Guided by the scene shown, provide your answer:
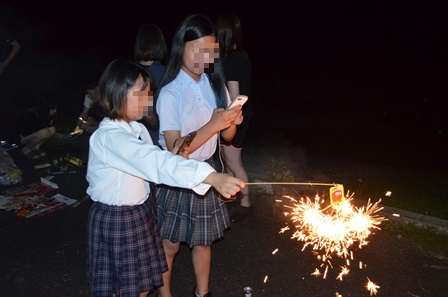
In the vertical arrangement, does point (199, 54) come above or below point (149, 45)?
below

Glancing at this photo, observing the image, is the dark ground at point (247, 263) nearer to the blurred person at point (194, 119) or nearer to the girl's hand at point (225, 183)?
the blurred person at point (194, 119)

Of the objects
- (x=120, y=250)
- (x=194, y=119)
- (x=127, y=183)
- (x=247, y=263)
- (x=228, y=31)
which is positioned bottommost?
(x=247, y=263)

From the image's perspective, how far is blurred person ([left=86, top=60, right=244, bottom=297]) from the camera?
230 cm

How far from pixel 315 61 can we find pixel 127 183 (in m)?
16.5

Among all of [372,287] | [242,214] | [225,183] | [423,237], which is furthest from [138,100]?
[423,237]

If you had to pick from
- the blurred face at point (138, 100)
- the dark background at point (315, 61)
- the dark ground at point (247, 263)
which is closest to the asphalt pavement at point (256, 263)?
the dark ground at point (247, 263)

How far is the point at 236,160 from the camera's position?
4.84 meters

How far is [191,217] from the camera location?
3.05 metres

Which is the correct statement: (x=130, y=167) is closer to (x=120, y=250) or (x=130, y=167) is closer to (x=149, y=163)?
(x=149, y=163)

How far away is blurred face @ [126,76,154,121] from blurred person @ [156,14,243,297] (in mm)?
271

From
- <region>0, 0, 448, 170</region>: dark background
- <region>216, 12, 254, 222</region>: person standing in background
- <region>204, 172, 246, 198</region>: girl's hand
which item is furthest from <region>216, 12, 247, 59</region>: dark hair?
<region>0, 0, 448, 170</region>: dark background

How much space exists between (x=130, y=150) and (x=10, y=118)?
238 inches

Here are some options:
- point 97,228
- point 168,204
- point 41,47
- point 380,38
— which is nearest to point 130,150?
point 97,228

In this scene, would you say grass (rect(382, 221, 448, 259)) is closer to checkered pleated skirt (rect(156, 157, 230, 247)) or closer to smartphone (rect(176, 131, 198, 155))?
checkered pleated skirt (rect(156, 157, 230, 247))
